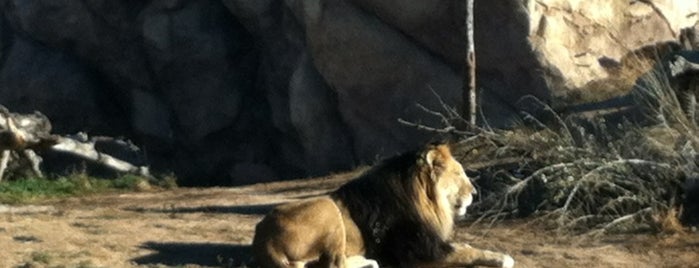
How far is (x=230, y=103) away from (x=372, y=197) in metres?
17.1

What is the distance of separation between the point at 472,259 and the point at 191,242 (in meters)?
2.17

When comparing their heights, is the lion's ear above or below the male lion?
above

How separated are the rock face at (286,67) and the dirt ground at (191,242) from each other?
29.4 feet

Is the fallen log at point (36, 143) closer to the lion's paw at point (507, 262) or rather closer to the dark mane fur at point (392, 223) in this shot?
the dark mane fur at point (392, 223)

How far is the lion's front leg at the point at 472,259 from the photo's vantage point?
33.6 feet

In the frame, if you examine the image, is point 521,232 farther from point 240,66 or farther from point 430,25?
point 240,66

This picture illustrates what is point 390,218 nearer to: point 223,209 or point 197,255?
point 197,255

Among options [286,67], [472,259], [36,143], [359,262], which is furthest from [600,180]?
[286,67]

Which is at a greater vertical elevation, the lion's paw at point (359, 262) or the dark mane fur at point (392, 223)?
the dark mane fur at point (392, 223)

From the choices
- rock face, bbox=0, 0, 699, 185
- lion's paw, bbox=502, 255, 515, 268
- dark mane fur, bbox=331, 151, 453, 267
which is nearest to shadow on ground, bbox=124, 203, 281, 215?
lion's paw, bbox=502, 255, 515, 268

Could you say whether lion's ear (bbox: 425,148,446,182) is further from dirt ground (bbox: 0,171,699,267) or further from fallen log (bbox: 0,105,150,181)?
fallen log (bbox: 0,105,150,181)

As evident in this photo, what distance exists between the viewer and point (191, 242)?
11141mm

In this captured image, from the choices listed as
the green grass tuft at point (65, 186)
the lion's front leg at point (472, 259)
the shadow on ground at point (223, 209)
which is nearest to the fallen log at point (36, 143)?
the green grass tuft at point (65, 186)

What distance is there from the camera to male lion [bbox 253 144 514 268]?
9.70 metres
